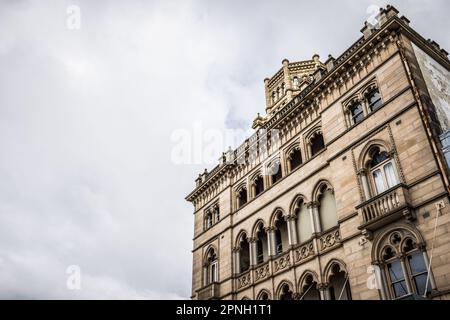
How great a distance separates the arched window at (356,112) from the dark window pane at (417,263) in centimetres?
651

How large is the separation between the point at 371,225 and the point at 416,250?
5.68 ft

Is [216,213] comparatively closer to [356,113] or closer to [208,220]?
[208,220]

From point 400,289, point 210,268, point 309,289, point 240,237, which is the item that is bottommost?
point 400,289

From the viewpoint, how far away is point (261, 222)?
21.8 meters

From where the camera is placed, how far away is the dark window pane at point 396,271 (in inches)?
540

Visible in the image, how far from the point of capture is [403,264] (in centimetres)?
1352

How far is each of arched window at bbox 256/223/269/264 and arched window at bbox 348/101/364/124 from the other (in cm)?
759

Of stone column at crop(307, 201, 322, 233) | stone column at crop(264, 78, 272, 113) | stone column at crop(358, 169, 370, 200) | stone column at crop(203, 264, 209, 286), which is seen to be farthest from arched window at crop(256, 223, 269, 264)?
stone column at crop(264, 78, 272, 113)

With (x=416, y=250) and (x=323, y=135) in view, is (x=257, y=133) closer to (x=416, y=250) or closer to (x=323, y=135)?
(x=323, y=135)

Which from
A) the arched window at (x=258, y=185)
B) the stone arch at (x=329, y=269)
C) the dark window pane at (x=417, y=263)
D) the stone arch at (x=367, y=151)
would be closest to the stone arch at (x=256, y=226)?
the arched window at (x=258, y=185)

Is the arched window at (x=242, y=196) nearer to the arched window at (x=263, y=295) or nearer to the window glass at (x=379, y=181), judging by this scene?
the arched window at (x=263, y=295)

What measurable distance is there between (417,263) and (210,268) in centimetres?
1408

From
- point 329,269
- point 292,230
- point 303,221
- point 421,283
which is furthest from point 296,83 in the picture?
point 421,283

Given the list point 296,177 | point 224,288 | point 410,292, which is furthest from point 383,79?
point 224,288
